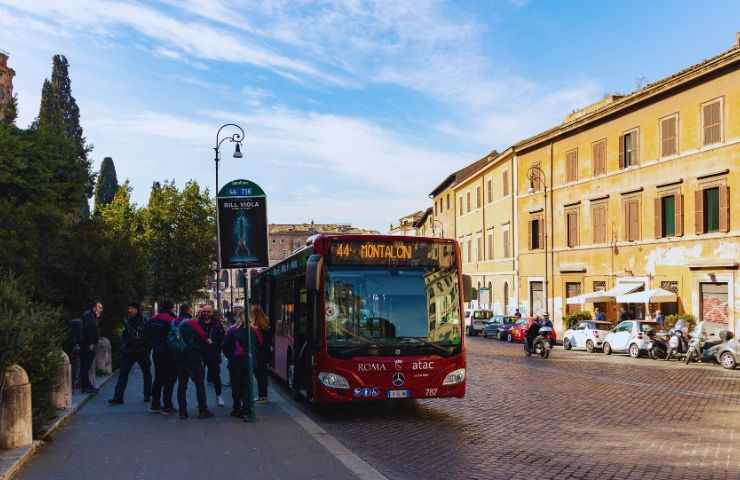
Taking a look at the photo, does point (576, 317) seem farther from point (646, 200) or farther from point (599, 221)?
point (646, 200)

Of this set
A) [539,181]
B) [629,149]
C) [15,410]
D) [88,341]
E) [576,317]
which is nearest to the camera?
[15,410]

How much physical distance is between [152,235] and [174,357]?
42367 mm

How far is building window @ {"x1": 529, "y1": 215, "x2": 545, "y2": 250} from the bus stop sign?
34.9 meters

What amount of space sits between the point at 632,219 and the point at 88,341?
2761 cm

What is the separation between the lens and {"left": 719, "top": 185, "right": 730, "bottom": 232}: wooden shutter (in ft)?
98.2

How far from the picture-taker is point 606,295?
3647 cm

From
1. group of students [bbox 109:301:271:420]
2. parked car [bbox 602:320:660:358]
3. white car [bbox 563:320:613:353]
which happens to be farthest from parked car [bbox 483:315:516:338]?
group of students [bbox 109:301:271:420]

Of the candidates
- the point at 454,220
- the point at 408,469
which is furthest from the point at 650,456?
the point at 454,220

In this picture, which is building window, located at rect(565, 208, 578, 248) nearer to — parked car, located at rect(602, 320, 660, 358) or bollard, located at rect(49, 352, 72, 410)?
parked car, located at rect(602, 320, 660, 358)

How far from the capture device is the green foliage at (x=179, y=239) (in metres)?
52.5

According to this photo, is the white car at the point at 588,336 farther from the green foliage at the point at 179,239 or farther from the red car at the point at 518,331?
the green foliage at the point at 179,239

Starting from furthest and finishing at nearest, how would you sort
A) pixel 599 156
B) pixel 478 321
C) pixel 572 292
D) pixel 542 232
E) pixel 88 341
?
pixel 478 321
pixel 542 232
pixel 572 292
pixel 599 156
pixel 88 341

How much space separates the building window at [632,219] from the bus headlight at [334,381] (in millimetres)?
26933

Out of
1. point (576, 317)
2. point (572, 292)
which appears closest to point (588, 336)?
point (576, 317)
